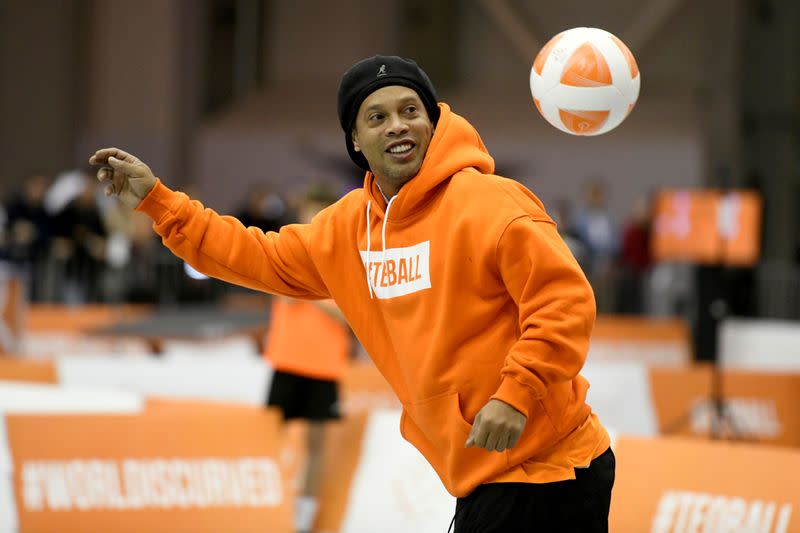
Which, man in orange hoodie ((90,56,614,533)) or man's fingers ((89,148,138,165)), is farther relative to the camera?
man's fingers ((89,148,138,165))

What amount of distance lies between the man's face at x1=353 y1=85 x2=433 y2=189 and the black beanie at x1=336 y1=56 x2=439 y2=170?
0.02 m

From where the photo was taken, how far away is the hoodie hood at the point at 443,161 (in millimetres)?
3285

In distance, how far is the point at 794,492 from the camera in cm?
562

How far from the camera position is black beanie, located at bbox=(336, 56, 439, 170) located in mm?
3346

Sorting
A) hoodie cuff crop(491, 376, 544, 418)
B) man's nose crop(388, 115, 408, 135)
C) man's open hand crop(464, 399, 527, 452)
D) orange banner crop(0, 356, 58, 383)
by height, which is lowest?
orange banner crop(0, 356, 58, 383)

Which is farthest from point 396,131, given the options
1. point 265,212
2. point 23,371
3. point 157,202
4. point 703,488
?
point 265,212

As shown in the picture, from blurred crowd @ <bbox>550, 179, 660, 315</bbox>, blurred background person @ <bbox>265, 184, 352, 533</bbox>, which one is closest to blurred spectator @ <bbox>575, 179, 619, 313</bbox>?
blurred crowd @ <bbox>550, 179, 660, 315</bbox>

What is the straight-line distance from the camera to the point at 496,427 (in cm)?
299

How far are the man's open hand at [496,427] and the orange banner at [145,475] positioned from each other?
4.05 metres

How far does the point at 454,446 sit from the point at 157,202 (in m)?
1.15

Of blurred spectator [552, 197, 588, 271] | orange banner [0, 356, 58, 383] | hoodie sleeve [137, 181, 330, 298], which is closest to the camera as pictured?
hoodie sleeve [137, 181, 330, 298]

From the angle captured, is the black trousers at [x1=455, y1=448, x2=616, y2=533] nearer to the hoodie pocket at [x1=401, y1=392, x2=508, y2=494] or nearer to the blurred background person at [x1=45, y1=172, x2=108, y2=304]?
the hoodie pocket at [x1=401, y1=392, x2=508, y2=494]

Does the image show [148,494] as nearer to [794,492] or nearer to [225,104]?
[794,492]

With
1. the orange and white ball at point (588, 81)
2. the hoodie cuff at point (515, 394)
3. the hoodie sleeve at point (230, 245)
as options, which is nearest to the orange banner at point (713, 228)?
the orange and white ball at point (588, 81)
